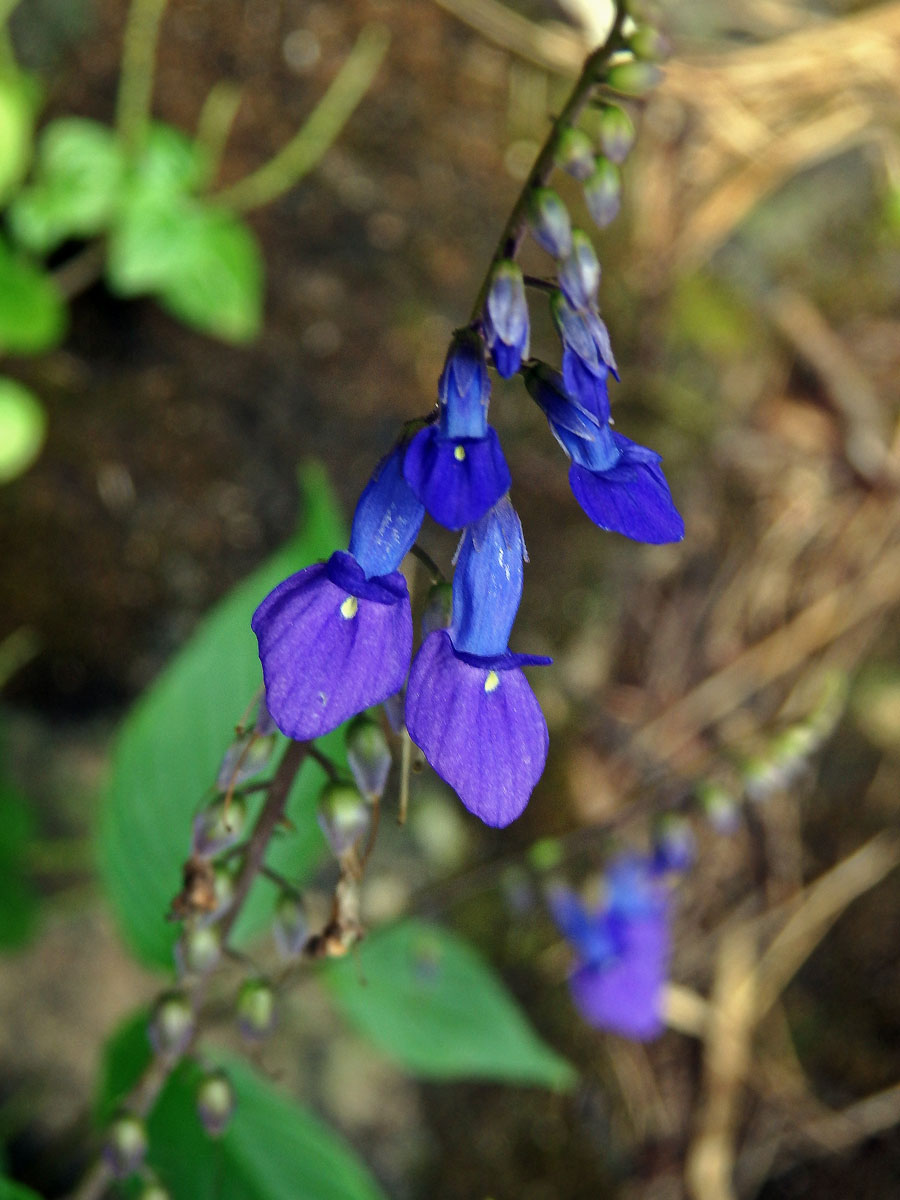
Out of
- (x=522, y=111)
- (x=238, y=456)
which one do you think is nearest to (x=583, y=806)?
(x=238, y=456)

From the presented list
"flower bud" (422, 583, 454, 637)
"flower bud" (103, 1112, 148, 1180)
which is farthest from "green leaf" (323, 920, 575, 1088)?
"flower bud" (422, 583, 454, 637)

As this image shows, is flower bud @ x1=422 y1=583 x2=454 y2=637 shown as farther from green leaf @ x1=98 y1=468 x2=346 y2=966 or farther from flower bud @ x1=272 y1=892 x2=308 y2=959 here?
green leaf @ x1=98 y1=468 x2=346 y2=966

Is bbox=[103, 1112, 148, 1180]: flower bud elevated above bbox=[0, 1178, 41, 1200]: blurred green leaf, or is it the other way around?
bbox=[103, 1112, 148, 1180]: flower bud

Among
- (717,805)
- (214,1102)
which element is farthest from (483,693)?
(717,805)

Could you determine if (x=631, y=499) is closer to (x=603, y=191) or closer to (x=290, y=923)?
(x=603, y=191)

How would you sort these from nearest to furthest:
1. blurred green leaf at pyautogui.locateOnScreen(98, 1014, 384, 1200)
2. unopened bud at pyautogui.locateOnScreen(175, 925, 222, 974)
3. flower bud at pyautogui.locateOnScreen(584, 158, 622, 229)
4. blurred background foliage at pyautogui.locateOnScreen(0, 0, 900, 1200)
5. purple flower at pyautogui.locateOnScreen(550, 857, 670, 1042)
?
flower bud at pyautogui.locateOnScreen(584, 158, 622, 229) < unopened bud at pyautogui.locateOnScreen(175, 925, 222, 974) < blurred green leaf at pyautogui.locateOnScreen(98, 1014, 384, 1200) < blurred background foliage at pyautogui.locateOnScreen(0, 0, 900, 1200) < purple flower at pyautogui.locateOnScreen(550, 857, 670, 1042)

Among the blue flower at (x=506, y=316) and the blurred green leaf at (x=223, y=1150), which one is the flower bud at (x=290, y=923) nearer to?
the blurred green leaf at (x=223, y=1150)

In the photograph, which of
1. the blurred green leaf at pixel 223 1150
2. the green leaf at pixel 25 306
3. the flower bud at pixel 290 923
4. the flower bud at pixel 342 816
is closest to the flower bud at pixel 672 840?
the blurred green leaf at pixel 223 1150
